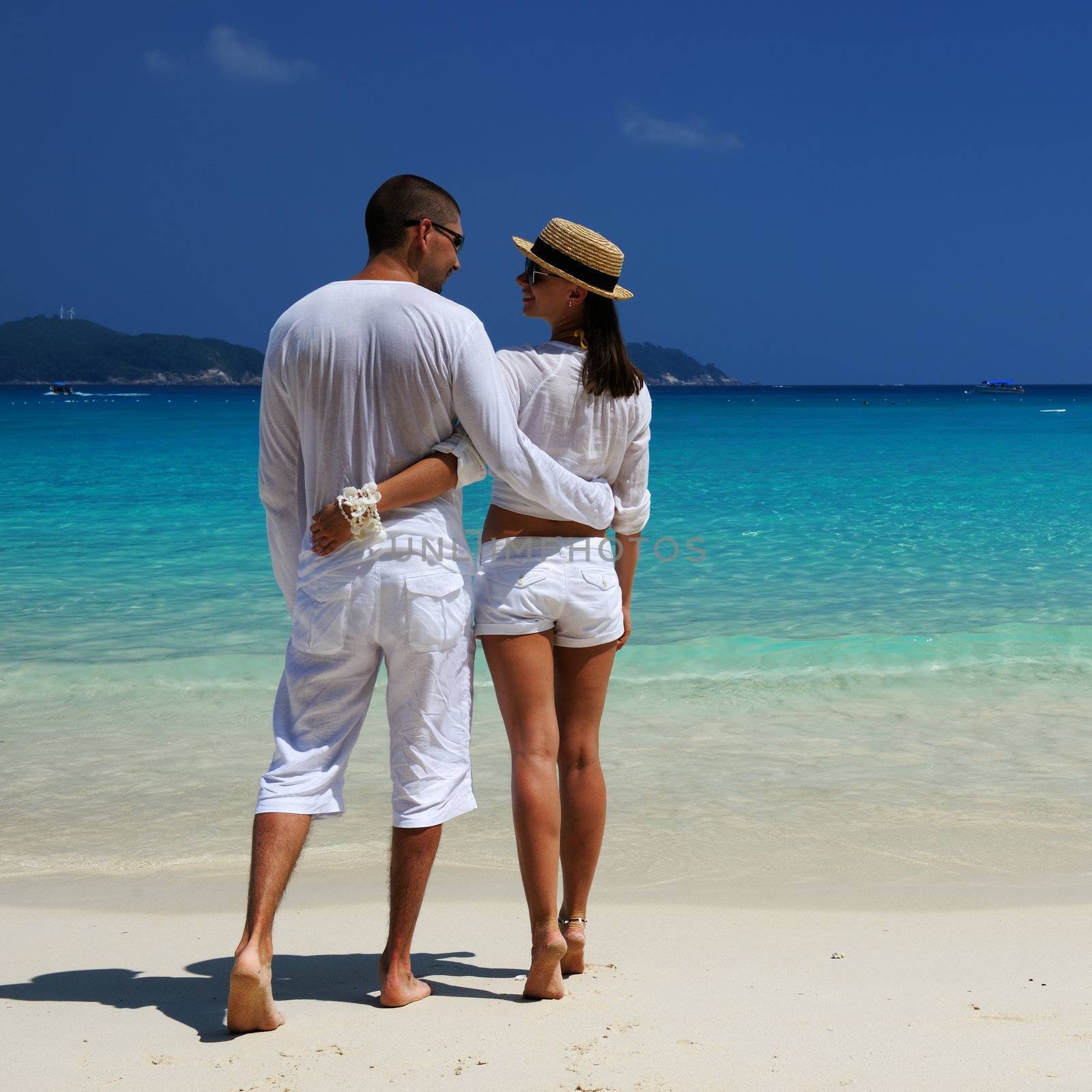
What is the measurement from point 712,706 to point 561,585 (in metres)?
3.43

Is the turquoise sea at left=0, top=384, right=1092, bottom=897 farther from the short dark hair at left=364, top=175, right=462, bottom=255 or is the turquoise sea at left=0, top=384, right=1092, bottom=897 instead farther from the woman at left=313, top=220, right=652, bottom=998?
the short dark hair at left=364, top=175, right=462, bottom=255

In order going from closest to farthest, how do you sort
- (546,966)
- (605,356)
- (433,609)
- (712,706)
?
(433,609) → (546,966) → (605,356) → (712,706)

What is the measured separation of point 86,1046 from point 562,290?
194 cm

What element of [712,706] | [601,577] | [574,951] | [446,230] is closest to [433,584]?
[601,577]

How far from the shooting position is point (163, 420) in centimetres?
5225

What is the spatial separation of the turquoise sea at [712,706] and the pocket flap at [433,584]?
1469 mm

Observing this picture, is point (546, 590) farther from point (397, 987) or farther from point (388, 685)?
point (397, 987)

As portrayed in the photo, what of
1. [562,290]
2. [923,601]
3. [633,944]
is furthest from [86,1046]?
[923,601]

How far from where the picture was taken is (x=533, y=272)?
276 centimetres

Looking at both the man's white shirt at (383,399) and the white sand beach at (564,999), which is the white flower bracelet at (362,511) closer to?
the man's white shirt at (383,399)

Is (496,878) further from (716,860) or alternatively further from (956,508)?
(956,508)

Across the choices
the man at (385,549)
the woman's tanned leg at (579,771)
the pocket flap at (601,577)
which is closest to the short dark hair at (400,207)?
the man at (385,549)

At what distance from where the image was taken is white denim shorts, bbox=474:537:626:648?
2.62 meters

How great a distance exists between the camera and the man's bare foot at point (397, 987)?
253 centimetres
